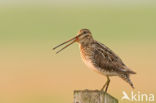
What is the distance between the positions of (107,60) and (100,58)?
0.12 meters

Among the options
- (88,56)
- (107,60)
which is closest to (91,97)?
(107,60)

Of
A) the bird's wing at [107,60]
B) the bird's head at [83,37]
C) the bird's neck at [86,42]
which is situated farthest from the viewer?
the bird's neck at [86,42]

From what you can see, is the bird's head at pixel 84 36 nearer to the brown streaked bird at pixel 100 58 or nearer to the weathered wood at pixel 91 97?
the brown streaked bird at pixel 100 58

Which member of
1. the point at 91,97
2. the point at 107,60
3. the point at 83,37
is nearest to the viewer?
the point at 91,97

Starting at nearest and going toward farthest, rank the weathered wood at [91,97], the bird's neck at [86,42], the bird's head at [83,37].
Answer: the weathered wood at [91,97] < the bird's head at [83,37] < the bird's neck at [86,42]

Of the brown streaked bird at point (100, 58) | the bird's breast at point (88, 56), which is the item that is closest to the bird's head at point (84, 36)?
the brown streaked bird at point (100, 58)

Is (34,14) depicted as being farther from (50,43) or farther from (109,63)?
(109,63)

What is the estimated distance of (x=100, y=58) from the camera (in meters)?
10.5

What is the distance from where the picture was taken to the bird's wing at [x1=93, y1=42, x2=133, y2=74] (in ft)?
33.9

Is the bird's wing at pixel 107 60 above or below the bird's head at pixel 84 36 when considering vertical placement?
below

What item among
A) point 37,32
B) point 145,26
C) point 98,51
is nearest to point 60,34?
point 37,32

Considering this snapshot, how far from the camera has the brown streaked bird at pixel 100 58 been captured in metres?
10.4

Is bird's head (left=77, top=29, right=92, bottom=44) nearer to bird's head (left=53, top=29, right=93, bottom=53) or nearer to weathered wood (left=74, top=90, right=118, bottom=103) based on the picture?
bird's head (left=53, top=29, right=93, bottom=53)

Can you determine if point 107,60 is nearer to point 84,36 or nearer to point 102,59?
point 102,59
